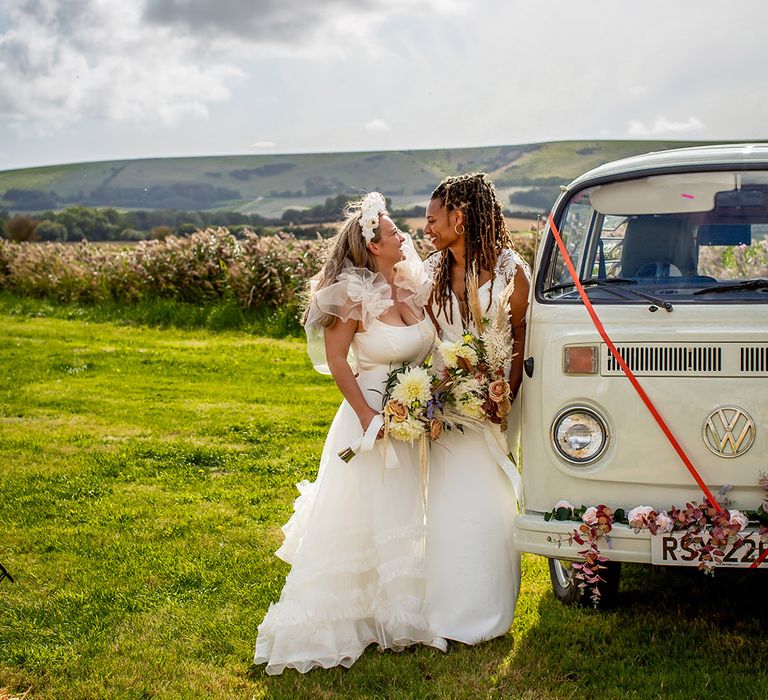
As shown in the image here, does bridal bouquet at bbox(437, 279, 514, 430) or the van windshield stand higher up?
the van windshield

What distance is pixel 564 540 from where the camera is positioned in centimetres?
375

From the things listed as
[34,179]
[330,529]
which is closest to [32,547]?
[330,529]

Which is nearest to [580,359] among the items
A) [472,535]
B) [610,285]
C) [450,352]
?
[610,285]

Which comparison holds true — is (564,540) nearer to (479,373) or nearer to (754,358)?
(479,373)

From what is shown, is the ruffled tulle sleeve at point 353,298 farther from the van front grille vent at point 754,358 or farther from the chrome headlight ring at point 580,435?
the van front grille vent at point 754,358

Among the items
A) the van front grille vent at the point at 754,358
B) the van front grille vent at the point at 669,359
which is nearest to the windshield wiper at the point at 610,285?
the van front grille vent at the point at 669,359

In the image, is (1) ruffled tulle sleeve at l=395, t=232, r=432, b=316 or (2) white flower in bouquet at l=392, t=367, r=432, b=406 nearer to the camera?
(2) white flower in bouquet at l=392, t=367, r=432, b=406

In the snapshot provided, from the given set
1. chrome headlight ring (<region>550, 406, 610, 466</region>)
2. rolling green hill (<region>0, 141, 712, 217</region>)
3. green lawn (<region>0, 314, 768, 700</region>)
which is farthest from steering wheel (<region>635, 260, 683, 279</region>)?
rolling green hill (<region>0, 141, 712, 217</region>)

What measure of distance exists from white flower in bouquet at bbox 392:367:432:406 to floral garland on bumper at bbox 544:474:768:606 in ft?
2.73

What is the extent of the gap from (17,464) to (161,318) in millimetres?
7061

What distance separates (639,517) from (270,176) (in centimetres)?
3695

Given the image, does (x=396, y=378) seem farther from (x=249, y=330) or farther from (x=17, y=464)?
(x=249, y=330)

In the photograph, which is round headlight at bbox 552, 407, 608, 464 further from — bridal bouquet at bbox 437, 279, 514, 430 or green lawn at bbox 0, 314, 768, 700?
green lawn at bbox 0, 314, 768, 700

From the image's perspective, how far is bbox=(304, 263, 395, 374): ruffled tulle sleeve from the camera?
169 inches
